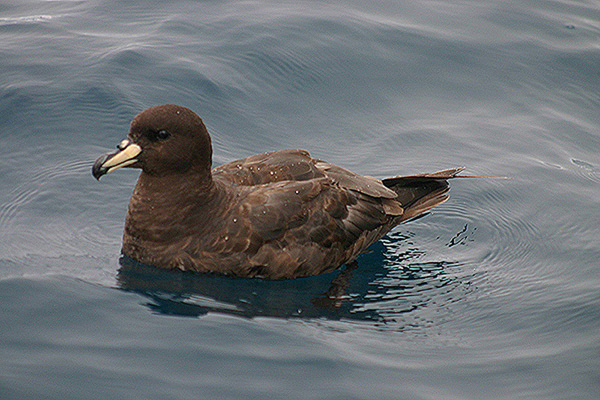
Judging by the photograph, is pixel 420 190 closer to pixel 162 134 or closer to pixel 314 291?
pixel 314 291

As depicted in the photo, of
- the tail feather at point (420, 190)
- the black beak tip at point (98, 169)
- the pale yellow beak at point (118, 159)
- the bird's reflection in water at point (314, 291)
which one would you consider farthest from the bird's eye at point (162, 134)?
the tail feather at point (420, 190)

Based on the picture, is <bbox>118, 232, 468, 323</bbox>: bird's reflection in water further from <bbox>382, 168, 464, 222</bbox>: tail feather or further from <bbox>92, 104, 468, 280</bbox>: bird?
<bbox>382, 168, 464, 222</bbox>: tail feather

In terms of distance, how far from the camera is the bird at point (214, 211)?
19.4 feet

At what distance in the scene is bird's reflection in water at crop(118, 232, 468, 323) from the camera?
5.54 meters

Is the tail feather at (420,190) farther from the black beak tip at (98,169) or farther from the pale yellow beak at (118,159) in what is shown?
the black beak tip at (98,169)

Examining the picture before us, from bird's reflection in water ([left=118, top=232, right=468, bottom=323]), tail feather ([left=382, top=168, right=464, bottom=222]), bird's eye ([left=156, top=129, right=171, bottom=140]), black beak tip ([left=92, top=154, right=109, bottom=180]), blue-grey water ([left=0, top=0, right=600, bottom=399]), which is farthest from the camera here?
tail feather ([left=382, top=168, right=464, bottom=222])

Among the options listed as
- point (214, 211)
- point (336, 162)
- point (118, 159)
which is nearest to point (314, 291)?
point (214, 211)

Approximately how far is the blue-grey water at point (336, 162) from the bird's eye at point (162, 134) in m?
1.09

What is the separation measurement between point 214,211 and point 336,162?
2.46 meters

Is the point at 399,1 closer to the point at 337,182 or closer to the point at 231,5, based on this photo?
the point at 231,5

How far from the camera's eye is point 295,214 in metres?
6.12

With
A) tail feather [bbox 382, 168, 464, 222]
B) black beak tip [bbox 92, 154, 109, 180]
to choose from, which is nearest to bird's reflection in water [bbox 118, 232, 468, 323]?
tail feather [bbox 382, 168, 464, 222]

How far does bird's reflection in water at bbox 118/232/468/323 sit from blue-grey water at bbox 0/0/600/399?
2 cm

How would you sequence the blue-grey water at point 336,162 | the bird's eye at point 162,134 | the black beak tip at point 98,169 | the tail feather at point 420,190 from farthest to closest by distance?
the tail feather at point 420,190 → the bird's eye at point 162,134 → the black beak tip at point 98,169 → the blue-grey water at point 336,162
